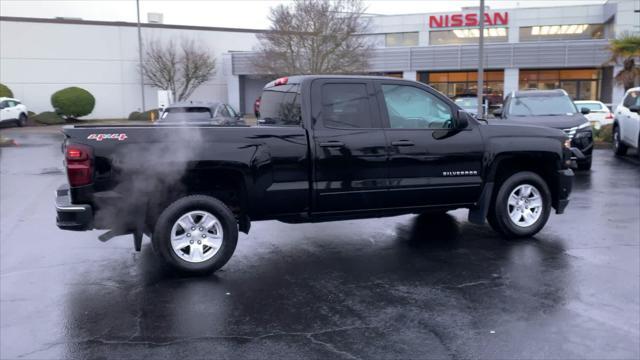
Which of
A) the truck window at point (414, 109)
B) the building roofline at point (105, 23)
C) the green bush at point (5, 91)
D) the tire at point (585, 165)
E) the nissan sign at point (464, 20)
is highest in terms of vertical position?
the nissan sign at point (464, 20)

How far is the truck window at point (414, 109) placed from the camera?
7.06m

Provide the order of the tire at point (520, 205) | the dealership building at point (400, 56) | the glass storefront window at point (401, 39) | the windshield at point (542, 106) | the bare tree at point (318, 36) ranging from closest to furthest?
the tire at point (520, 205) < the windshield at point (542, 106) < the bare tree at point (318, 36) < the dealership building at point (400, 56) < the glass storefront window at point (401, 39)

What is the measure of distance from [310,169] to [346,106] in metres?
0.87

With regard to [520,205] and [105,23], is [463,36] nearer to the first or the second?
[105,23]

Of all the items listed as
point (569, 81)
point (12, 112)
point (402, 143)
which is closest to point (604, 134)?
point (402, 143)

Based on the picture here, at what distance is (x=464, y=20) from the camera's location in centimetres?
4622

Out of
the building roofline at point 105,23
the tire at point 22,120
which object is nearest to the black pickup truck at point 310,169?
the building roofline at point 105,23

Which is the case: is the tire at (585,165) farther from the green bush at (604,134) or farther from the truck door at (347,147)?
the truck door at (347,147)

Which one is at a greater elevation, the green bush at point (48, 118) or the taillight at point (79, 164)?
the taillight at point (79, 164)

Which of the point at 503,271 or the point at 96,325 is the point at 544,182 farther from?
the point at 96,325

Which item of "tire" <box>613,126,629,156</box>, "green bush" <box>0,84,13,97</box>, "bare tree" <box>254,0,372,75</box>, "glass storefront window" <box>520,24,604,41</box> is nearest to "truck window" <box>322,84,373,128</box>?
"tire" <box>613,126,629,156</box>

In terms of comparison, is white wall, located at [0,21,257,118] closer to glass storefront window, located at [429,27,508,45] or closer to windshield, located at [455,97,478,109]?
glass storefront window, located at [429,27,508,45]

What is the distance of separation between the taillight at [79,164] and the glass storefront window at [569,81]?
1496 inches

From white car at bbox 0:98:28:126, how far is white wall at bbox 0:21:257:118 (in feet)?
19.1
